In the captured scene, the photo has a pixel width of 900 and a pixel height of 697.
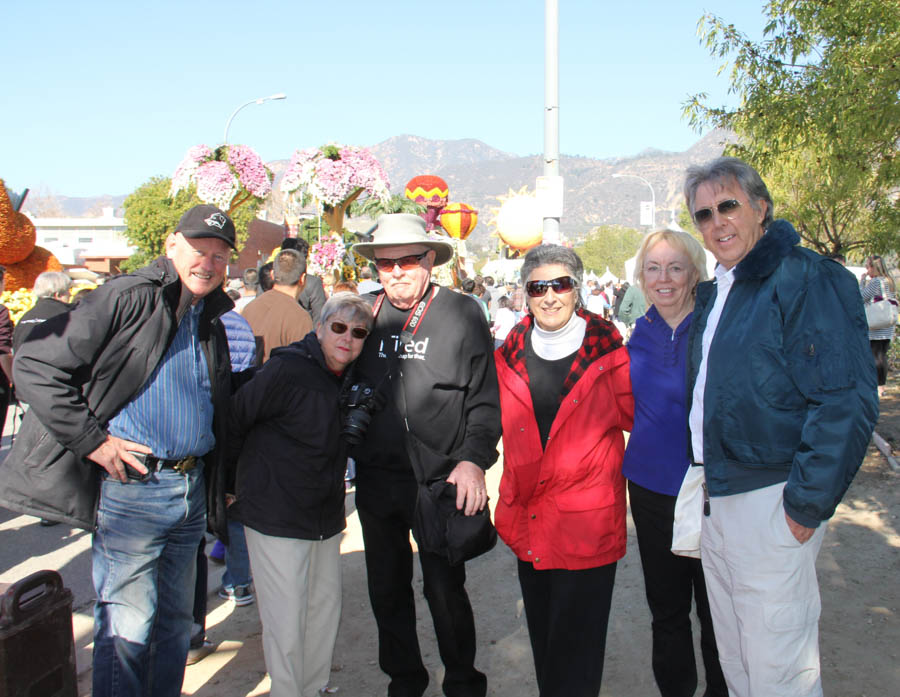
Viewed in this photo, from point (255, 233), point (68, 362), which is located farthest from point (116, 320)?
point (255, 233)

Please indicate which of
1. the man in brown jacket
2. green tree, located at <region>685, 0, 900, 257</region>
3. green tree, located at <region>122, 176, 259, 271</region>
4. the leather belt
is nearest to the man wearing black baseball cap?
the leather belt

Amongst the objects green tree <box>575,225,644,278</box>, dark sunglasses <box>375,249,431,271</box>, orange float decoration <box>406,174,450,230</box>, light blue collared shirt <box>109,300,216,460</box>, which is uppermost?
orange float decoration <box>406,174,450,230</box>

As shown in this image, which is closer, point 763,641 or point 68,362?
point 763,641

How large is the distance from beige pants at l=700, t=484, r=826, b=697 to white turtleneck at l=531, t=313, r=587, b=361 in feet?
3.00

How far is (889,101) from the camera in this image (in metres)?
5.14

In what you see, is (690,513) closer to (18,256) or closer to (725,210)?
(725,210)

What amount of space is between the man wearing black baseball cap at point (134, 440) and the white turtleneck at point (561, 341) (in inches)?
54.3

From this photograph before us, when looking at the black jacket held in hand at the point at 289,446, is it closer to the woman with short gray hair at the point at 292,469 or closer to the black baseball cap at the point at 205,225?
the woman with short gray hair at the point at 292,469

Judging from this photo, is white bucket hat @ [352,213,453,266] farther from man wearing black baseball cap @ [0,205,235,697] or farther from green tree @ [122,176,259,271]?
green tree @ [122,176,259,271]

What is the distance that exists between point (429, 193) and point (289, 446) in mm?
10056

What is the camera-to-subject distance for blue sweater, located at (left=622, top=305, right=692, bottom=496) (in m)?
2.90

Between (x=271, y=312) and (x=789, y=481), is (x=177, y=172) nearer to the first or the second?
(x=271, y=312)

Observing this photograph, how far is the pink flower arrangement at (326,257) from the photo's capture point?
9.11 m

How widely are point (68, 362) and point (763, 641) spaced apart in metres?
2.51
